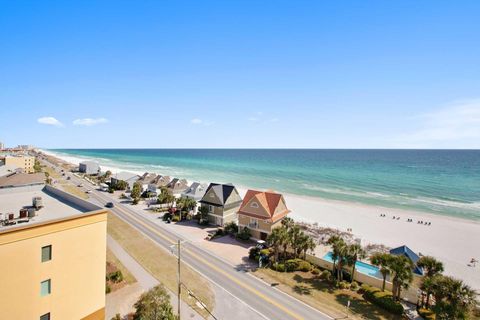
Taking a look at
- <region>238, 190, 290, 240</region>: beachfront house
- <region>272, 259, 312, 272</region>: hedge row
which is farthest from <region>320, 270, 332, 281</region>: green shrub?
<region>238, 190, 290, 240</region>: beachfront house

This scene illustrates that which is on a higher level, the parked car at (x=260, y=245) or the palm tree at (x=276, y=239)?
the palm tree at (x=276, y=239)

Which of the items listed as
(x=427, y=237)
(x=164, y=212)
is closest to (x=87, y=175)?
(x=164, y=212)

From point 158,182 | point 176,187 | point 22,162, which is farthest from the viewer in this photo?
point 22,162

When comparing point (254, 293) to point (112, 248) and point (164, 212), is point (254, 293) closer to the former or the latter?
point (112, 248)

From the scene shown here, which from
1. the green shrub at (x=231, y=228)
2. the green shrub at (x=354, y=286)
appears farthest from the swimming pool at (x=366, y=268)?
the green shrub at (x=231, y=228)

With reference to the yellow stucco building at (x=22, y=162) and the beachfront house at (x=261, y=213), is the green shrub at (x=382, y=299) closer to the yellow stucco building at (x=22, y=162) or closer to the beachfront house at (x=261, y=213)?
the beachfront house at (x=261, y=213)

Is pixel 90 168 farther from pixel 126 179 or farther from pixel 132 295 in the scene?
pixel 132 295

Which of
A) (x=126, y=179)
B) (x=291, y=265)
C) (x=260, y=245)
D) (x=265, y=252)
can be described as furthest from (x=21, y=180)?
(x=291, y=265)
